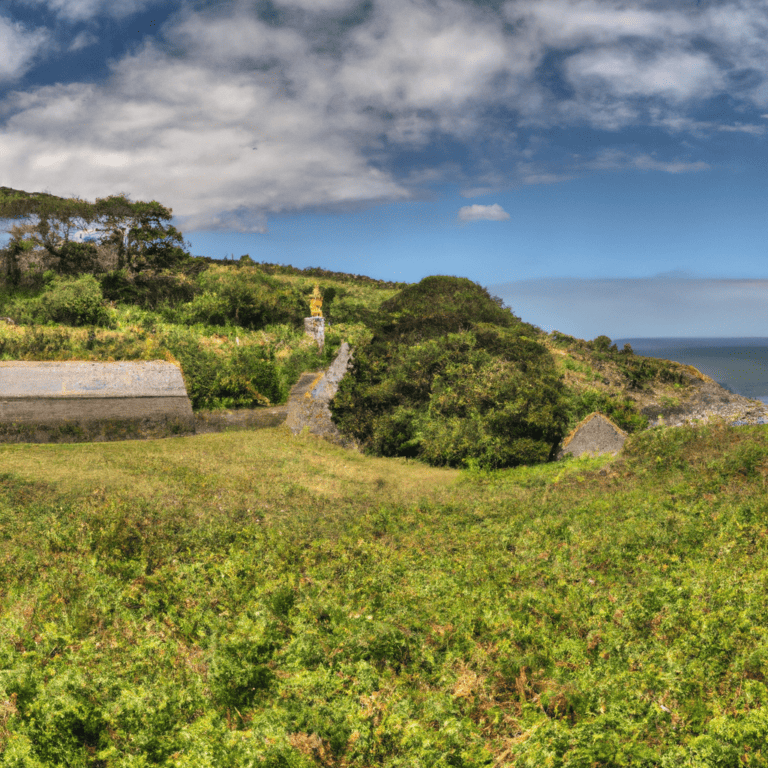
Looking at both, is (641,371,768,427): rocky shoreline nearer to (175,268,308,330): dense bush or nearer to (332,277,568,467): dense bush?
(332,277,568,467): dense bush

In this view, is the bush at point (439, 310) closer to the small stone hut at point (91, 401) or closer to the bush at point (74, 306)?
the small stone hut at point (91, 401)

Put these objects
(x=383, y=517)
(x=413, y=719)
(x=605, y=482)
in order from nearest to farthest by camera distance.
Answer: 1. (x=413, y=719)
2. (x=383, y=517)
3. (x=605, y=482)

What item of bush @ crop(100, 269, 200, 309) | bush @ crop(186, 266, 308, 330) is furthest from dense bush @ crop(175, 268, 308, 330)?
bush @ crop(100, 269, 200, 309)

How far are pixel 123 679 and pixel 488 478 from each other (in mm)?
9303

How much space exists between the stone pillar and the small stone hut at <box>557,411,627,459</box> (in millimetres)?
9015

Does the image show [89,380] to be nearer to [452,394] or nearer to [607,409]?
[452,394]

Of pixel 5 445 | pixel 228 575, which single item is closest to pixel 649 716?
pixel 228 575

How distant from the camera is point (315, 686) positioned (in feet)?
12.1

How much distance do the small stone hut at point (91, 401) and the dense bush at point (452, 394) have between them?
4529 millimetres

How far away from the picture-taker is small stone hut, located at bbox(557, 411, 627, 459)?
12914mm

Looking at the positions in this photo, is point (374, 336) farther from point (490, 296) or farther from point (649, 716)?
point (649, 716)

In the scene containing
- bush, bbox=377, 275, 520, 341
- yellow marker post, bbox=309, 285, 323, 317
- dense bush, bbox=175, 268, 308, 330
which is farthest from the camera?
yellow marker post, bbox=309, 285, 323, 317

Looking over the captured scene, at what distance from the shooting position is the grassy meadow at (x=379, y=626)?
3.20 m

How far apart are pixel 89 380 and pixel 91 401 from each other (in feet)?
1.79
